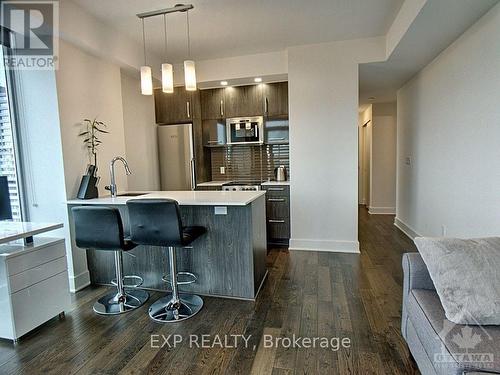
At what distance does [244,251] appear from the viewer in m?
2.56

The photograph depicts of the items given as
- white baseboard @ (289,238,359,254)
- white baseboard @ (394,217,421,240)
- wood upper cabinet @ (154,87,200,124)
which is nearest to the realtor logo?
wood upper cabinet @ (154,87,200,124)

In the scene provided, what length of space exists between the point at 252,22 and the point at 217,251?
7.95 ft

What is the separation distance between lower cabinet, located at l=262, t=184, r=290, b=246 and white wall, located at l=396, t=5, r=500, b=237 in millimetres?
1822

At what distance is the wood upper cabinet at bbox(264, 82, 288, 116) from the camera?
4.36m

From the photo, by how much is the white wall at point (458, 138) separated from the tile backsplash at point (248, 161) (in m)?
1.94

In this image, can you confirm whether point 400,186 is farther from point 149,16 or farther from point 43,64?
point 43,64

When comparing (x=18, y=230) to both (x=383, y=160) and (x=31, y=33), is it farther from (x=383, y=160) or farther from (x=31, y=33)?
(x=383, y=160)

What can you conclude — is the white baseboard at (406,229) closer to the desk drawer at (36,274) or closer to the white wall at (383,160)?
the white wall at (383,160)

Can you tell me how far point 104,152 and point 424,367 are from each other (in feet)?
11.1

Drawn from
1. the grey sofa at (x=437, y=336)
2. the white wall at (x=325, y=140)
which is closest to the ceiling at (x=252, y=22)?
the white wall at (x=325, y=140)

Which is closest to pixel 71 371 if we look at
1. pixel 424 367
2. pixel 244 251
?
pixel 244 251

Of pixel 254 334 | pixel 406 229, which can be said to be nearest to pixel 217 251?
pixel 254 334

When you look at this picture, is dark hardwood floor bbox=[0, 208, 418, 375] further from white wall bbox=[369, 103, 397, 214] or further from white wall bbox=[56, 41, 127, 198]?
white wall bbox=[369, 103, 397, 214]

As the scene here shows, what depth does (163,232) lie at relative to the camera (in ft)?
7.30
